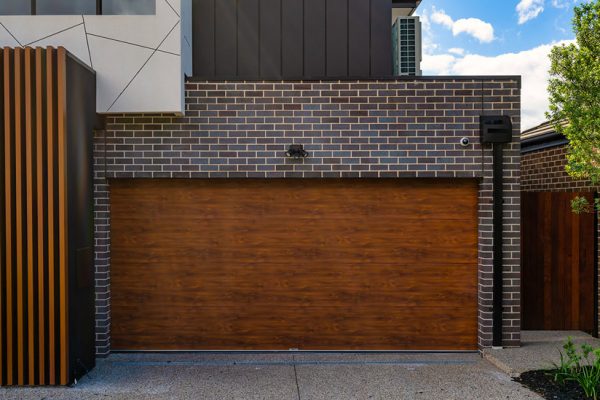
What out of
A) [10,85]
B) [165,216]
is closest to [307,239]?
[165,216]

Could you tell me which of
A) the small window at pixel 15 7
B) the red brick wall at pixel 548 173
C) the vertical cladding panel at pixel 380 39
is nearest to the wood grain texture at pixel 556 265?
the red brick wall at pixel 548 173

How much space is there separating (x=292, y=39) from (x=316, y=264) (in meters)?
3.21

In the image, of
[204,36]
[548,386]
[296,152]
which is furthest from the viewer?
[204,36]

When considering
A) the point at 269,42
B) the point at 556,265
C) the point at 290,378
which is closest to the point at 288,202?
the point at 290,378

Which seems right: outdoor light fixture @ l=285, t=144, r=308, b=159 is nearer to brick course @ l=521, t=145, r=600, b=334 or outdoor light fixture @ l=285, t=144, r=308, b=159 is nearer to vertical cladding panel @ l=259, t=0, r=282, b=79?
vertical cladding panel @ l=259, t=0, r=282, b=79

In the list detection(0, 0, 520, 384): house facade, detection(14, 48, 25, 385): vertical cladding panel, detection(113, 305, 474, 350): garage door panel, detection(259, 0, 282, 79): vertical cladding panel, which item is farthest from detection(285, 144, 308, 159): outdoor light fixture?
detection(14, 48, 25, 385): vertical cladding panel

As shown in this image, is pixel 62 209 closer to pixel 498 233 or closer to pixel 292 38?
pixel 292 38

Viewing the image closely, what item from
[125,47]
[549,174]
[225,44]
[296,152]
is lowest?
[549,174]

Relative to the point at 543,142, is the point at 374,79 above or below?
above

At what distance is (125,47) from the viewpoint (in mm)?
5945

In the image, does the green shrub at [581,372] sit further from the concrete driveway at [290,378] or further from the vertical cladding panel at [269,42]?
the vertical cladding panel at [269,42]

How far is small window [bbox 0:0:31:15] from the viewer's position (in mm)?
6250

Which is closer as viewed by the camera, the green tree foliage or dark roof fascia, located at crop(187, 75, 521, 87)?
the green tree foliage

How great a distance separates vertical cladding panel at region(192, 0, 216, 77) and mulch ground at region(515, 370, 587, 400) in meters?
5.50
